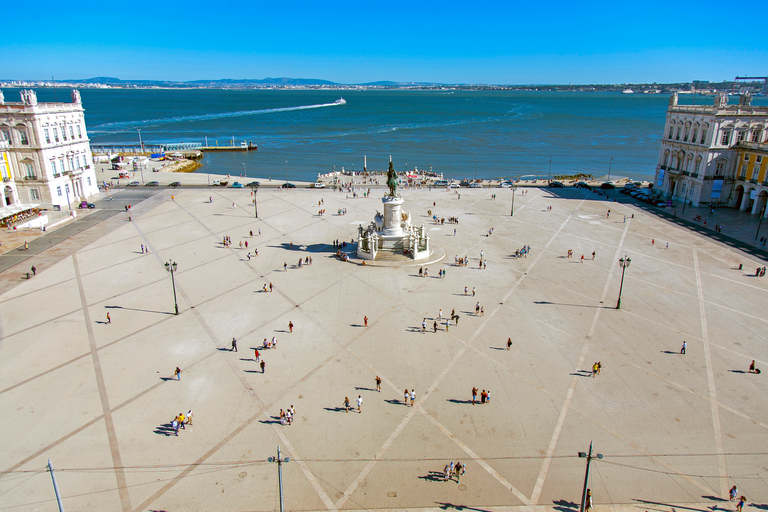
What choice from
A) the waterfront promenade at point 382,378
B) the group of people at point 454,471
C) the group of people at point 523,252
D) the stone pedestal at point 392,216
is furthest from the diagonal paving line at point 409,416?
the stone pedestal at point 392,216

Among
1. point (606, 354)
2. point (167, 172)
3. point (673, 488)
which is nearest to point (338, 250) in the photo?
point (606, 354)

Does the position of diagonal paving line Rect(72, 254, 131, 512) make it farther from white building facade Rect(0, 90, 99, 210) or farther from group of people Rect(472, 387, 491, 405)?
white building facade Rect(0, 90, 99, 210)

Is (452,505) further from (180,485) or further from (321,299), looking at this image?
(321,299)

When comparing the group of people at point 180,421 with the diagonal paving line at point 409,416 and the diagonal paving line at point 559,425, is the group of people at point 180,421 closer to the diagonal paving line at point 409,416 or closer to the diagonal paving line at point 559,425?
the diagonal paving line at point 409,416

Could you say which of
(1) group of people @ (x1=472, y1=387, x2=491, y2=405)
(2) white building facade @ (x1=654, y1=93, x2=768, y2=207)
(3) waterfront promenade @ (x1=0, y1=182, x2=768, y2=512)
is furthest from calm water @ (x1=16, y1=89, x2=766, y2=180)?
(1) group of people @ (x1=472, y1=387, x2=491, y2=405)

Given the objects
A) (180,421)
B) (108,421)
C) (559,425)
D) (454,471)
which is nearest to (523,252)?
(559,425)

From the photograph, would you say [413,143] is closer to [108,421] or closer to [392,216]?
[392,216]
